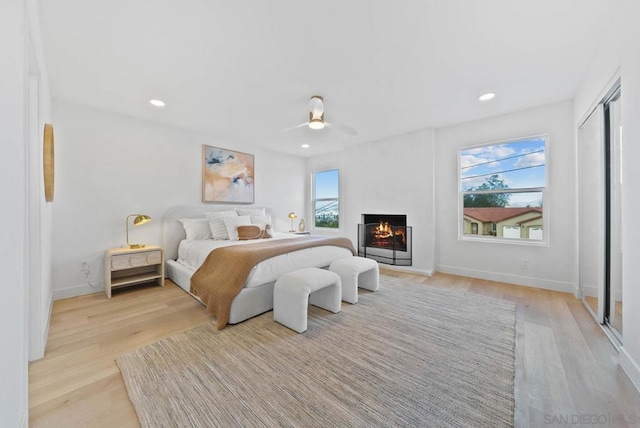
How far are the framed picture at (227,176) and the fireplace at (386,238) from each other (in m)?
2.44

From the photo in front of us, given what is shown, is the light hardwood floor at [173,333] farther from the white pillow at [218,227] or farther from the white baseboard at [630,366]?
the white pillow at [218,227]

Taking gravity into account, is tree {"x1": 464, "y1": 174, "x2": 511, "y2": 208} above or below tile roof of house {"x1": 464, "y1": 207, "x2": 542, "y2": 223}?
above

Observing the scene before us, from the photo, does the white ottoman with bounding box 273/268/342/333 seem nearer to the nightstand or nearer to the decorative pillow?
the decorative pillow

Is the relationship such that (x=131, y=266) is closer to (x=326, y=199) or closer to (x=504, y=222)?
(x=326, y=199)

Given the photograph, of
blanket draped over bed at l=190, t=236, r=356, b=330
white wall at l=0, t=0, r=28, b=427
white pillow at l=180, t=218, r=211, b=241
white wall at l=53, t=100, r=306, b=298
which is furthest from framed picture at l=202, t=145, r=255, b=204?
white wall at l=0, t=0, r=28, b=427

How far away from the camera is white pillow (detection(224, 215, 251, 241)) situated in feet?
11.9

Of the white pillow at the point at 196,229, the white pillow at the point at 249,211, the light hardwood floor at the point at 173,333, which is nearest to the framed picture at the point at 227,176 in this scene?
the white pillow at the point at 249,211

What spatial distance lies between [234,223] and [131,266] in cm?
138

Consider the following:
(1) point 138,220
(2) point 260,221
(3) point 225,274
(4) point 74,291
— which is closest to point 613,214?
(3) point 225,274

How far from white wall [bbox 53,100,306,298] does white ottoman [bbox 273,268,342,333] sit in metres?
2.57

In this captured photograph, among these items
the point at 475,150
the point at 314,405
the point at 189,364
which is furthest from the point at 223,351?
the point at 475,150

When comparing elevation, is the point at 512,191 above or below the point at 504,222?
above

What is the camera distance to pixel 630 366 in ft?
5.05

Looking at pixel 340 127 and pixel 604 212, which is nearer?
pixel 604 212
